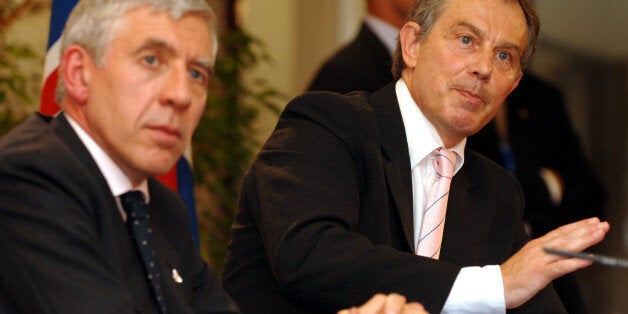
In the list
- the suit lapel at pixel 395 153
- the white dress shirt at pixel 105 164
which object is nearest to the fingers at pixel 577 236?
the suit lapel at pixel 395 153

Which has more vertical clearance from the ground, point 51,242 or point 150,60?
point 150,60

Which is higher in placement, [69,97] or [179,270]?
[69,97]

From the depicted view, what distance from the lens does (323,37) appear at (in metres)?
6.78

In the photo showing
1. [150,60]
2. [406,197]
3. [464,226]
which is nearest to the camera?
[150,60]

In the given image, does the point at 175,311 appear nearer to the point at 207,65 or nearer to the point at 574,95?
the point at 207,65

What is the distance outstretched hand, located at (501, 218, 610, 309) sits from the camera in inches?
90.9

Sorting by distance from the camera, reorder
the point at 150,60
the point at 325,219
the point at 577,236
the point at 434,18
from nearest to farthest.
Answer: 1. the point at 150,60
2. the point at 577,236
3. the point at 325,219
4. the point at 434,18

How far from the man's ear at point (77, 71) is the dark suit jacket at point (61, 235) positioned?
0.06 m

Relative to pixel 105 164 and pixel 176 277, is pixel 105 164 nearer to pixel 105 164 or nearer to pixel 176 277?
pixel 105 164

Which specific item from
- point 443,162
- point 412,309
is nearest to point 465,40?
point 443,162

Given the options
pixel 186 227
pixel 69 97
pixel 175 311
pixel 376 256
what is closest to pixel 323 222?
pixel 376 256

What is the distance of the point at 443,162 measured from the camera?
2748 mm

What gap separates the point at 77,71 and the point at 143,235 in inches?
11.8

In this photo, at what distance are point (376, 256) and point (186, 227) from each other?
0.42 meters
